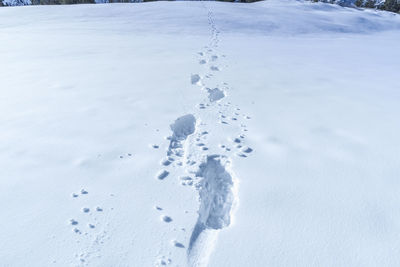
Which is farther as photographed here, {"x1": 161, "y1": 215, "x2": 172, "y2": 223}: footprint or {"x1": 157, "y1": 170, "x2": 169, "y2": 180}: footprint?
{"x1": 157, "y1": 170, "x2": 169, "y2": 180}: footprint

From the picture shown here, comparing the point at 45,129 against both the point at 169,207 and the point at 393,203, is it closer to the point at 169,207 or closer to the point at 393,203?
the point at 169,207

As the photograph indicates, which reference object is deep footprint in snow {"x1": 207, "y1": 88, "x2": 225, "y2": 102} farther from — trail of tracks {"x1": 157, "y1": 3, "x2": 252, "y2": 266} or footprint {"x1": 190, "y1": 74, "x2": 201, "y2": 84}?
footprint {"x1": 190, "y1": 74, "x2": 201, "y2": 84}

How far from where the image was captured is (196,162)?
2385 mm

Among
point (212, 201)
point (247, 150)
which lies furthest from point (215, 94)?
point (212, 201)

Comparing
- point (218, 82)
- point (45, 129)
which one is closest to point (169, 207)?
point (45, 129)

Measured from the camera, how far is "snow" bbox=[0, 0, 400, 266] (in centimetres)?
163

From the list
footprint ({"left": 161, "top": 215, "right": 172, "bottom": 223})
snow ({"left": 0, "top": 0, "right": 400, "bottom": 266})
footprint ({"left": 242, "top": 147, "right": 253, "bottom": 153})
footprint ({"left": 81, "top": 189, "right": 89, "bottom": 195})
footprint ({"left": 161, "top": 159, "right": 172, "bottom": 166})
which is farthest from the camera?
footprint ({"left": 242, "top": 147, "right": 253, "bottom": 153})

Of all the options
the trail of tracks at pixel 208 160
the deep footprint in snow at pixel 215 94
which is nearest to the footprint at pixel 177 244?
the trail of tracks at pixel 208 160

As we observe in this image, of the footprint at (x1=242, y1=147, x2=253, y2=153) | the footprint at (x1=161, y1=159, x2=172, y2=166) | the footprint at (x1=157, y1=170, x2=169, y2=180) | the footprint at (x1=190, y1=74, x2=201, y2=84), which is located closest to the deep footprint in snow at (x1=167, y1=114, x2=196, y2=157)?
the footprint at (x1=161, y1=159, x2=172, y2=166)

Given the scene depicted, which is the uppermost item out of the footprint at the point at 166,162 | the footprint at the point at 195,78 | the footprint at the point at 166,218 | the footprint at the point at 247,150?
the footprint at the point at 195,78

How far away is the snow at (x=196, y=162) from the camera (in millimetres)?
1630

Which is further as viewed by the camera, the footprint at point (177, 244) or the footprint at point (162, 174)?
the footprint at point (162, 174)

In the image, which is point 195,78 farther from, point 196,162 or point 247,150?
point 196,162

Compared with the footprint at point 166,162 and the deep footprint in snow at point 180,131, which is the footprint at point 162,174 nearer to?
the footprint at point 166,162
